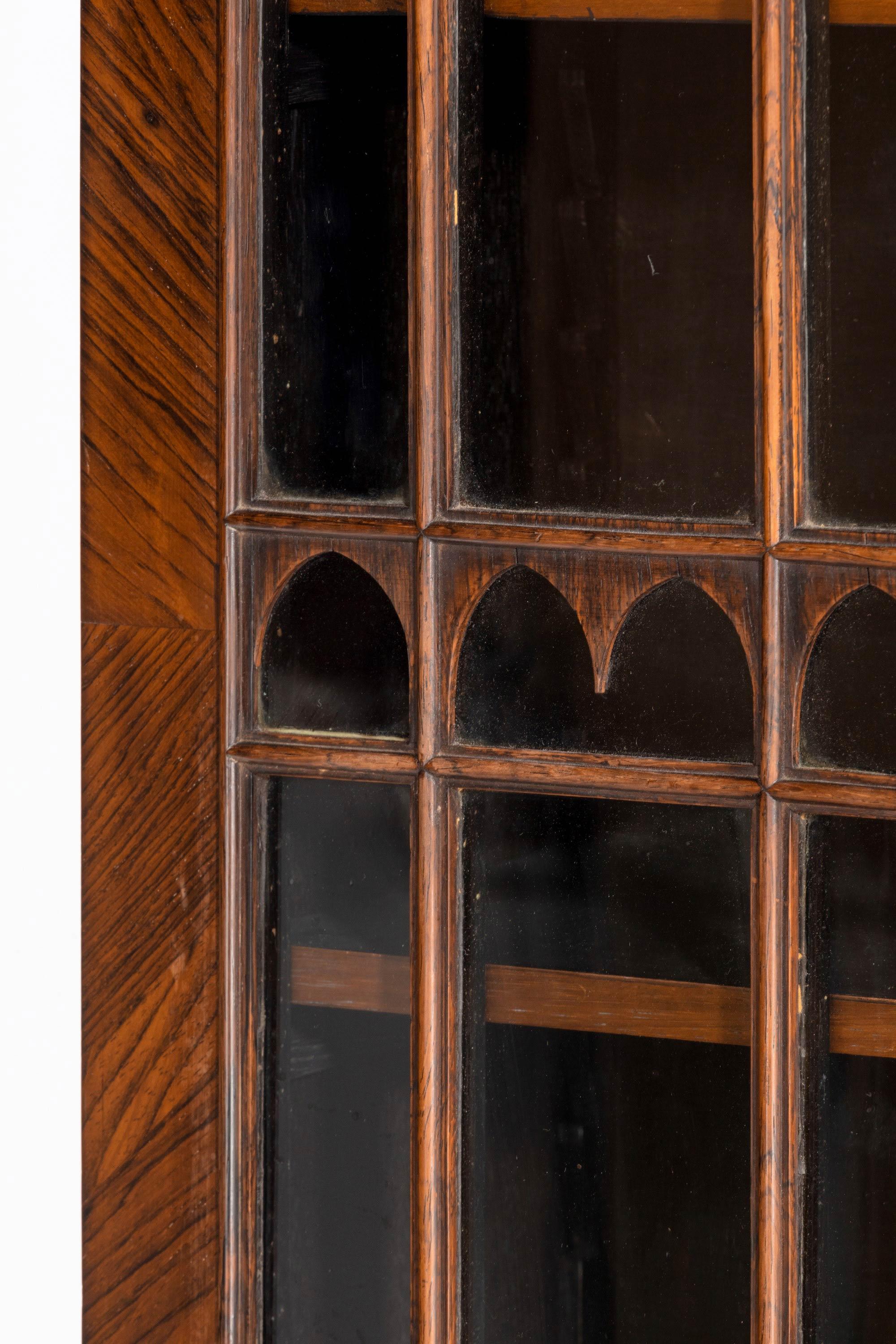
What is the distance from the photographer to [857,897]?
0.77 m

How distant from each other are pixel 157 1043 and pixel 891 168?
65cm

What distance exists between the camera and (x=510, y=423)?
822 millimetres

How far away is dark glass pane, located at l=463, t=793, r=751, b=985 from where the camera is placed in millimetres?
796

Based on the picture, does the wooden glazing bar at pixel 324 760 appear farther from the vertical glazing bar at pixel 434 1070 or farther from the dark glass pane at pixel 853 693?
the dark glass pane at pixel 853 693

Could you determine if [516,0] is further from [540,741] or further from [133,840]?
[133,840]

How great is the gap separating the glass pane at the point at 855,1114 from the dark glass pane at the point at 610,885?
0.15ft

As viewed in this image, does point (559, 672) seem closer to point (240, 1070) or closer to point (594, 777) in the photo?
point (594, 777)

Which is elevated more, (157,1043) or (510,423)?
(510,423)
